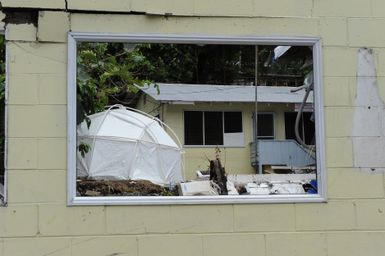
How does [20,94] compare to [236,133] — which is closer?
[20,94]

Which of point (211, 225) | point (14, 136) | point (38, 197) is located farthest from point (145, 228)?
point (14, 136)

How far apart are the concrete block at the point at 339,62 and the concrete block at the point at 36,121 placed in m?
2.49

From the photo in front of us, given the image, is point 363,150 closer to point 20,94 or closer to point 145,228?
point 145,228

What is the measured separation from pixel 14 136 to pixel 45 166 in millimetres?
378

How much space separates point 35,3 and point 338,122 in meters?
2.98

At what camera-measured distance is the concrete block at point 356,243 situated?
16.6ft

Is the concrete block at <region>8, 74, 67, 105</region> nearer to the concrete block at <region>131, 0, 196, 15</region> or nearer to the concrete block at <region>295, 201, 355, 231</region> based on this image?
the concrete block at <region>131, 0, 196, 15</region>

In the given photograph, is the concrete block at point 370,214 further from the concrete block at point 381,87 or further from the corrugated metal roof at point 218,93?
the corrugated metal roof at point 218,93

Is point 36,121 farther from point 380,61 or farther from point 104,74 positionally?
point 380,61

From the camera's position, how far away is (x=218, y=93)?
9133mm

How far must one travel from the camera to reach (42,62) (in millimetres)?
4918

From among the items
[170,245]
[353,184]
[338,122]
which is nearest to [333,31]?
[338,122]

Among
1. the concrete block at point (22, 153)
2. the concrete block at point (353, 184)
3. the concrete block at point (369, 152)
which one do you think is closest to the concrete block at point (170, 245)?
the concrete block at point (22, 153)

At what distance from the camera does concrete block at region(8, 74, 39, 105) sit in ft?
16.0
